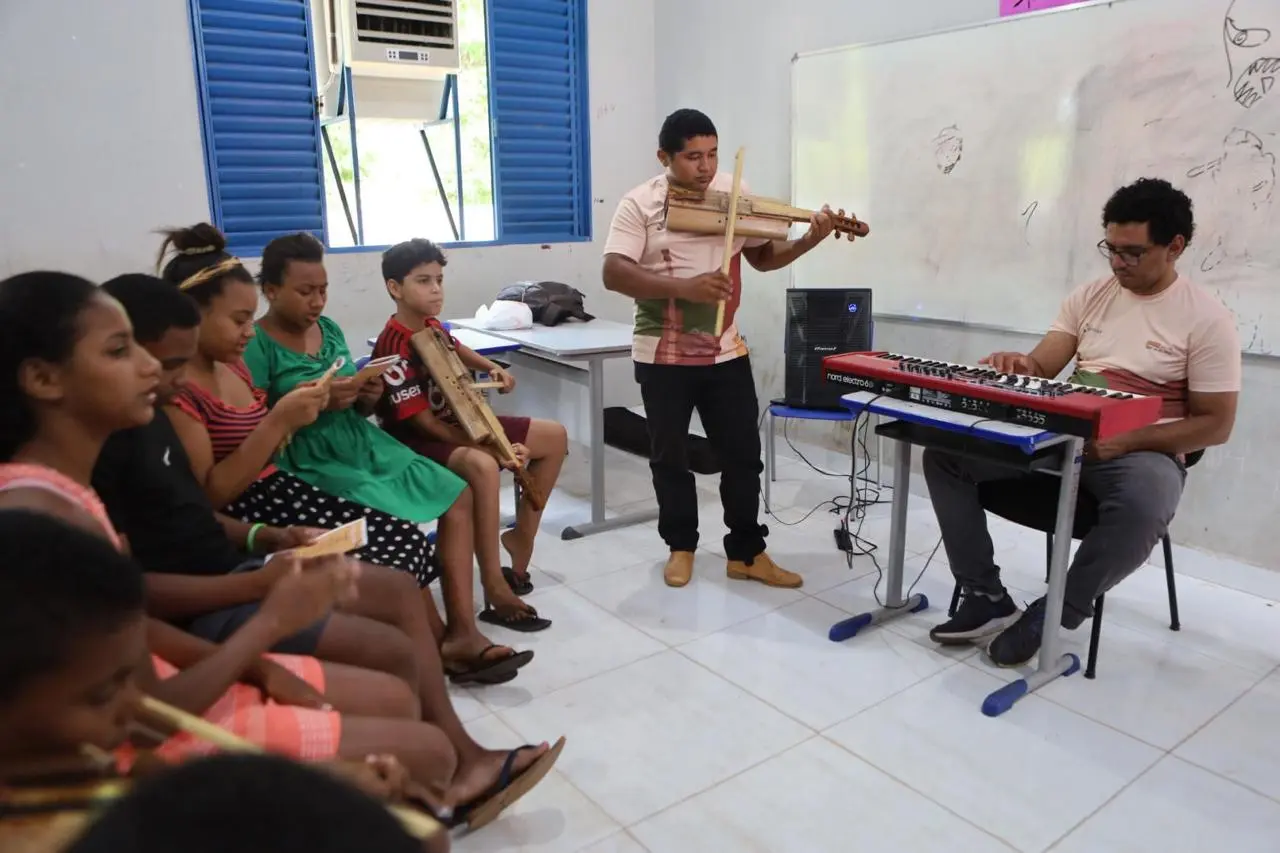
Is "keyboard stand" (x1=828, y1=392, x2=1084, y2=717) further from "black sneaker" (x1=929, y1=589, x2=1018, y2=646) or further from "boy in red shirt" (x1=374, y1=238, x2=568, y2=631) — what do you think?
"boy in red shirt" (x1=374, y1=238, x2=568, y2=631)

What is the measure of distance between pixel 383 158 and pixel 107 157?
3.89 feet

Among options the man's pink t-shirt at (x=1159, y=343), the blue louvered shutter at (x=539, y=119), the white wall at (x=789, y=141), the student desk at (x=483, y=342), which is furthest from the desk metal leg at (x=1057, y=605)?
the blue louvered shutter at (x=539, y=119)

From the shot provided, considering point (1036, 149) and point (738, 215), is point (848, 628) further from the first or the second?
point (1036, 149)

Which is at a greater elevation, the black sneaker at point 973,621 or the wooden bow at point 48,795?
the wooden bow at point 48,795

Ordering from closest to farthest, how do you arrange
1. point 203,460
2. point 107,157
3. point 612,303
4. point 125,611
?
point 125,611, point 203,460, point 107,157, point 612,303

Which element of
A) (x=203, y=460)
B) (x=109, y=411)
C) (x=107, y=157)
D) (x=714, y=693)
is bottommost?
(x=714, y=693)

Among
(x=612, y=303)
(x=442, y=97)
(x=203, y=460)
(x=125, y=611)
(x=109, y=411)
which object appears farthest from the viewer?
(x=612, y=303)

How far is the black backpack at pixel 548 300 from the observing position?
12.9 ft

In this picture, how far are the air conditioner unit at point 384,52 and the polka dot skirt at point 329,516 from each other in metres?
2.41

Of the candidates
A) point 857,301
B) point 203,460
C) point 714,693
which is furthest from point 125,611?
point 857,301

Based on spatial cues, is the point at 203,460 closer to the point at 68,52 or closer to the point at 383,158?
the point at 68,52

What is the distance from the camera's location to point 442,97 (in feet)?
14.0

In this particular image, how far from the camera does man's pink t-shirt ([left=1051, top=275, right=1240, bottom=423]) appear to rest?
2.33 meters

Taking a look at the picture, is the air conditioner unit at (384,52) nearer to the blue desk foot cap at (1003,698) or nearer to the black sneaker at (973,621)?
the black sneaker at (973,621)
